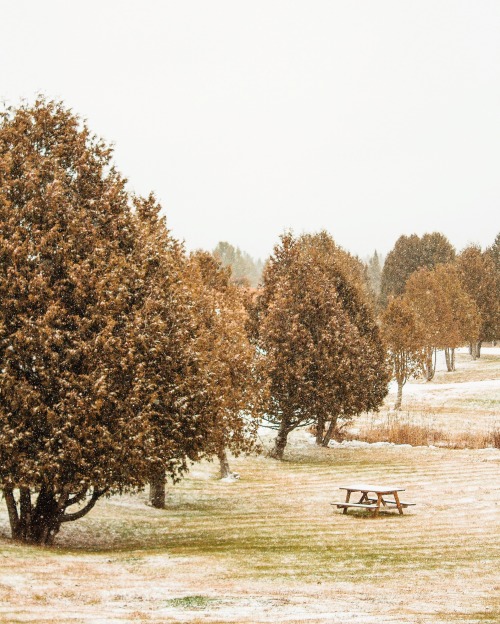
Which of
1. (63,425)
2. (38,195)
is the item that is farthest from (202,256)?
(63,425)

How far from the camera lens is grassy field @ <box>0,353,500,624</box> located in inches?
437

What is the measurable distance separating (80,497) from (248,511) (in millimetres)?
7232

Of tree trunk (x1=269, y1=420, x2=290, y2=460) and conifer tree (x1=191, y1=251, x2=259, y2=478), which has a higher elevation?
conifer tree (x1=191, y1=251, x2=259, y2=478)

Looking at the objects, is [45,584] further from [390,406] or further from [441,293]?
[441,293]

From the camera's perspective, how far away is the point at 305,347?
32.8 m

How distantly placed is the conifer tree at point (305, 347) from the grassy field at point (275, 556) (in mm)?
2884

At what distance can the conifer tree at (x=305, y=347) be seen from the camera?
32.5 metres

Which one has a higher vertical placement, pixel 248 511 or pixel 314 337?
pixel 314 337

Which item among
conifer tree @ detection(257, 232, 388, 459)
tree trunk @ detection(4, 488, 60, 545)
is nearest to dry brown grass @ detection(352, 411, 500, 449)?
conifer tree @ detection(257, 232, 388, 459)

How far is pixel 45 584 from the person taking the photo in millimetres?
12422

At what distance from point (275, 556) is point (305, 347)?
17.0 m

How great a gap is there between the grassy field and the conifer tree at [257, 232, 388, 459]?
2.88 m

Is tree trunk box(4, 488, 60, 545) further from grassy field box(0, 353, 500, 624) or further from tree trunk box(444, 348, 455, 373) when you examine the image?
tree trunk box(444, 348, 455, 373)

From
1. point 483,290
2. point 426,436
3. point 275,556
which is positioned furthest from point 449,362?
point 275,556
